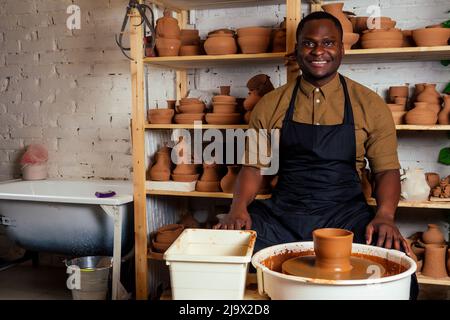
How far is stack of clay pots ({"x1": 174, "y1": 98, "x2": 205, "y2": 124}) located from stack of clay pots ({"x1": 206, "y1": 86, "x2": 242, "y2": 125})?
81mm

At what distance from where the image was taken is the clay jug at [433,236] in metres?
3.08

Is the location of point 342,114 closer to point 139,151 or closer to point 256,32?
point 256,32

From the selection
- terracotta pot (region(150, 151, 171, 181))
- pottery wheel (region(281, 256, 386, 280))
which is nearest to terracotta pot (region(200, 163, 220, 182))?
terracotta pot (region(150, 151, 171, 181))

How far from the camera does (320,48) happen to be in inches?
103

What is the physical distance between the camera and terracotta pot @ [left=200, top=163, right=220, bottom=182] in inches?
130

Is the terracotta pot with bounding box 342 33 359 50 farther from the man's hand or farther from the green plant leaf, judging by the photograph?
the man's hand

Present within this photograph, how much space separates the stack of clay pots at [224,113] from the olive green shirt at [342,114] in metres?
0.40

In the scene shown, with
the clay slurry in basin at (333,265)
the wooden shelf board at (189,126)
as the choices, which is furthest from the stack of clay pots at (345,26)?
the clay slurry in basin at (333,265)

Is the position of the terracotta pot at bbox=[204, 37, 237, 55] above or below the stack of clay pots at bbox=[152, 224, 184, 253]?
above

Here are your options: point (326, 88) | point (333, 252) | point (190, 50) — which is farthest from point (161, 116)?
point (333, 252)

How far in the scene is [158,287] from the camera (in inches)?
140

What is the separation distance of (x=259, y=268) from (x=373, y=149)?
4.61 feet
